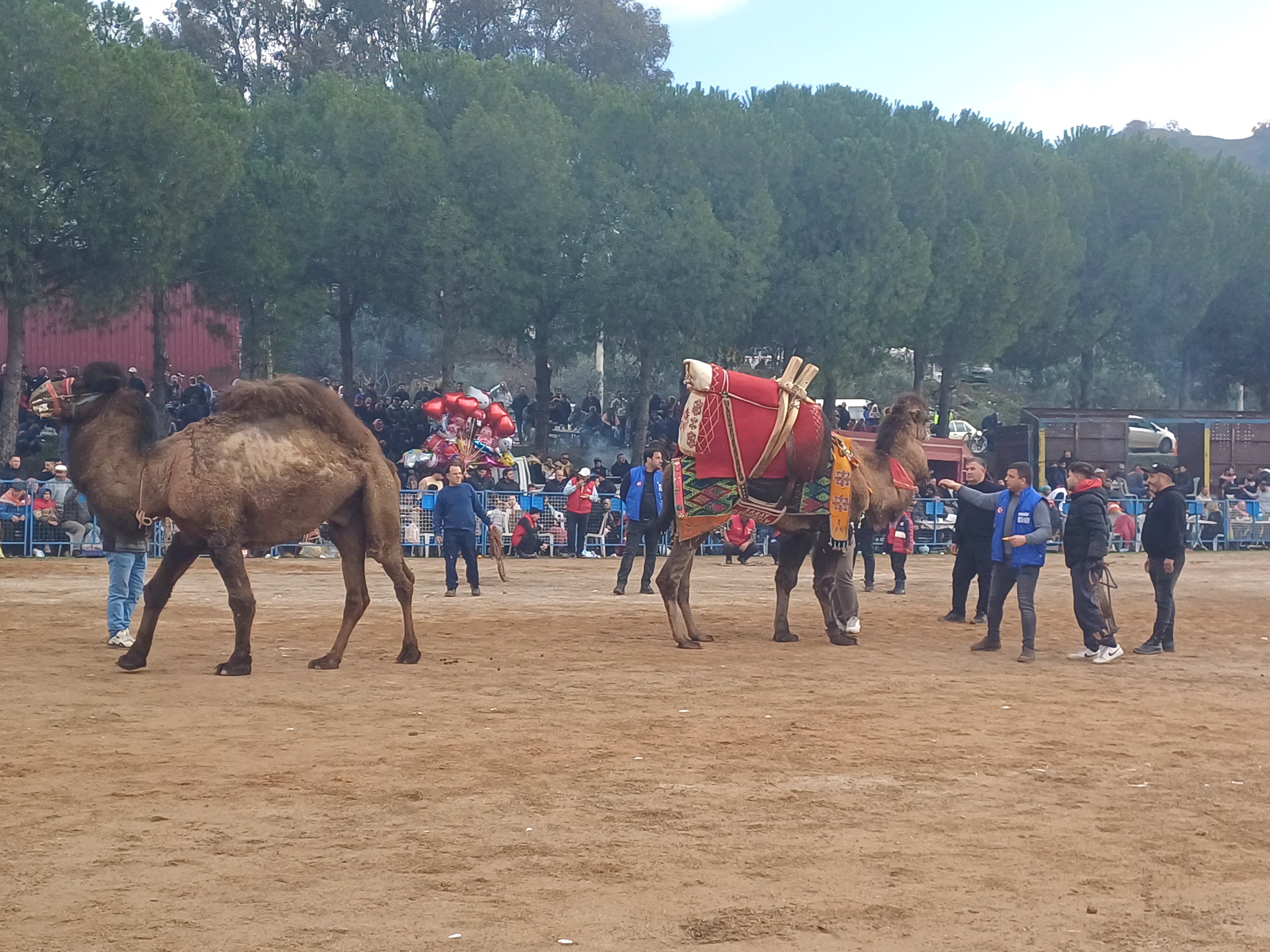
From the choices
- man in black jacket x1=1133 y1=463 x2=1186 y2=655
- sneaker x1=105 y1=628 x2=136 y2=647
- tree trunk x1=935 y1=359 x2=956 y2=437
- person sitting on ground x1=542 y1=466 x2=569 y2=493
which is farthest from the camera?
tree trunk x1=935 y1=359 x2=956 y2=437

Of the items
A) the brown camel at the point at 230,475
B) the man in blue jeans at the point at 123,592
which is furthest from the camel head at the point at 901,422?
the man in blue jeans at the point at 123,592

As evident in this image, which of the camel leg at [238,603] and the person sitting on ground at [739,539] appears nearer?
the camel leg at [238,603]

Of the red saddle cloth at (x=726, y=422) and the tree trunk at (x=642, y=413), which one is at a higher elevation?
the tree trunk at (x=642, y=413)

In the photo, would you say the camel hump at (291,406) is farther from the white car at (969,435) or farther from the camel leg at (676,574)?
the white car at (969,435)

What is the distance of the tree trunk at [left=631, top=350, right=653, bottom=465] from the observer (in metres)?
36.3

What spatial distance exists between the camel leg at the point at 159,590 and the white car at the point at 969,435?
30.0 metres

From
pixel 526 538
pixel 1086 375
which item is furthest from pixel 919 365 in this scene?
pixel 526 538

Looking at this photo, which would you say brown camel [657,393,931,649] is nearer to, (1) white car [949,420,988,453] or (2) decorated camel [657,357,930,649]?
(2) decorated camel [657,357,930,649]

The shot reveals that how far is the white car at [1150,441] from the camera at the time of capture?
39625mm

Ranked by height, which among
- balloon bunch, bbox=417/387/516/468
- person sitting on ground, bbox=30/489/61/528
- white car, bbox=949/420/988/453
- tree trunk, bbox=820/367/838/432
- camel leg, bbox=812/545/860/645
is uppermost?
tree trunk, bbox=820/367/838/432

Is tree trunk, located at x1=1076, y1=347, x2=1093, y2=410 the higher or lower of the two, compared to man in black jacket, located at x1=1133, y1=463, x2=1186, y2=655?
higher

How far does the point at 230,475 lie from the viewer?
440 inches

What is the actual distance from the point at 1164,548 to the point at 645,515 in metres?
7.23

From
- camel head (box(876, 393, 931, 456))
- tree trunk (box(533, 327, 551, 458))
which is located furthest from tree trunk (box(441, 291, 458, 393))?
camel head (box(876, 393, 931, 456))
